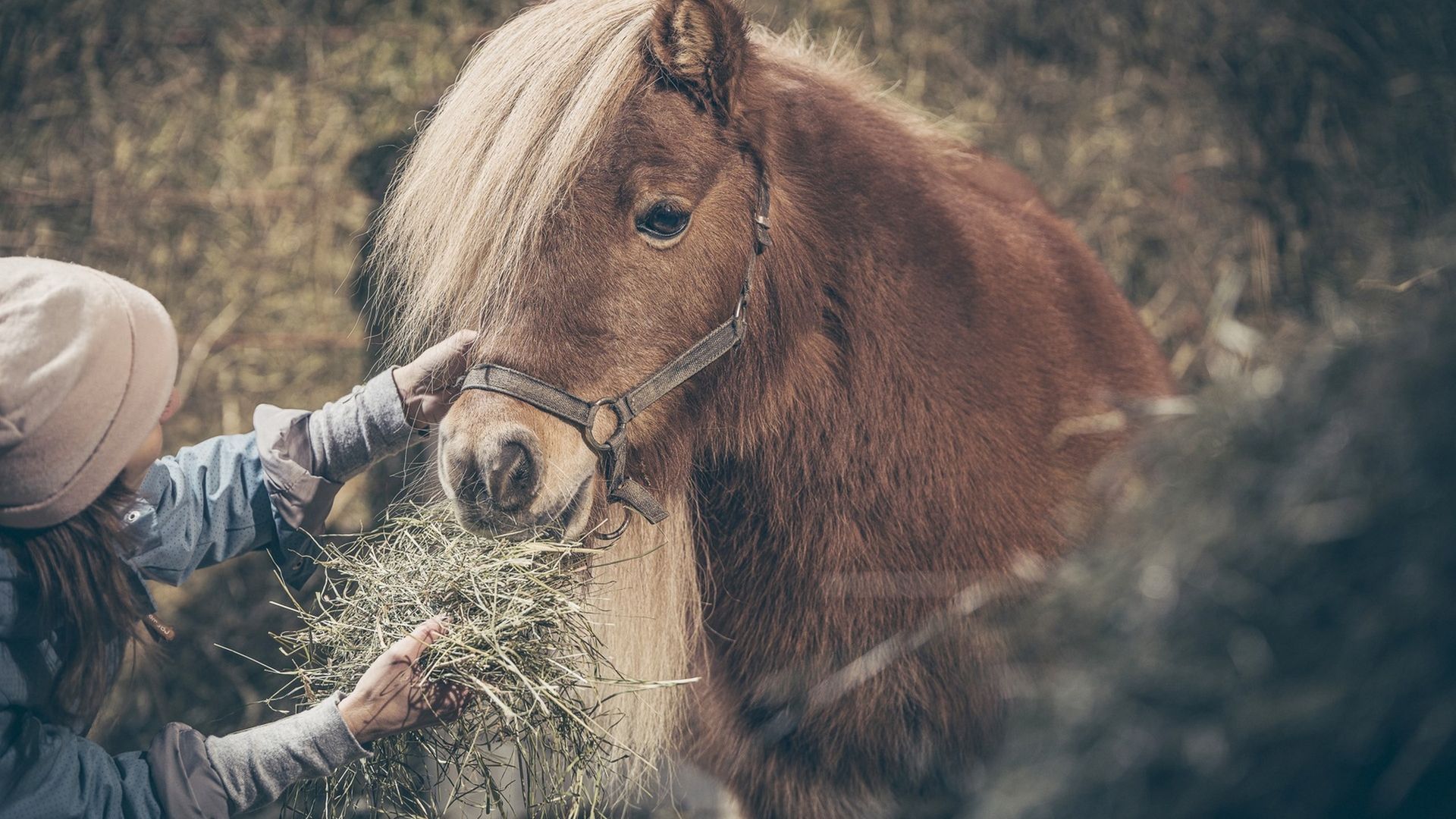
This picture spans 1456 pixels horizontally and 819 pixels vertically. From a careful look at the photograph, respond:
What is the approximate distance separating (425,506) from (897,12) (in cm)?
232

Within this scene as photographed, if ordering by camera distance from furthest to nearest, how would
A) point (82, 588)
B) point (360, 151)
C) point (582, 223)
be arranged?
point (360, 151) → point (582, 223) → point (82, 588)

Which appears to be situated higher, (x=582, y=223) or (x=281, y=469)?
(x=582, y=223)

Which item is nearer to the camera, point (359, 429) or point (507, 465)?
point (507, 465)

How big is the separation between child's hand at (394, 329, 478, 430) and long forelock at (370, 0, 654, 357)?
0.17 feet

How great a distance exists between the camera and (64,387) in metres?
1.26

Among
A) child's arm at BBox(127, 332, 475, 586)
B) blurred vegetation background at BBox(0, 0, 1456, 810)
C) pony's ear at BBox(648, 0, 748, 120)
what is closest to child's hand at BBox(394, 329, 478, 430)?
child's arm at BBox(127, 332, 475, 586)

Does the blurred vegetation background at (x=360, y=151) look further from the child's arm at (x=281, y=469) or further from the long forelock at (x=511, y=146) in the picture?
the long forelock at (x=511, y=146)

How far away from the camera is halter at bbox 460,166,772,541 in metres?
1.45

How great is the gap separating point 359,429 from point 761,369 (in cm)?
83

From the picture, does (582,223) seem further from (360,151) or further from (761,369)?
(360,151)

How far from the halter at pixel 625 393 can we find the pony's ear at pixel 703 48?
0.54ft

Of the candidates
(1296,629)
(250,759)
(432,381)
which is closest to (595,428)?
(432,381)

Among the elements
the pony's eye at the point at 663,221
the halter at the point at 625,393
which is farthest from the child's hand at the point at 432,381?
the pony's eye at the point at 663,221

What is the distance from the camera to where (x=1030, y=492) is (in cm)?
184
